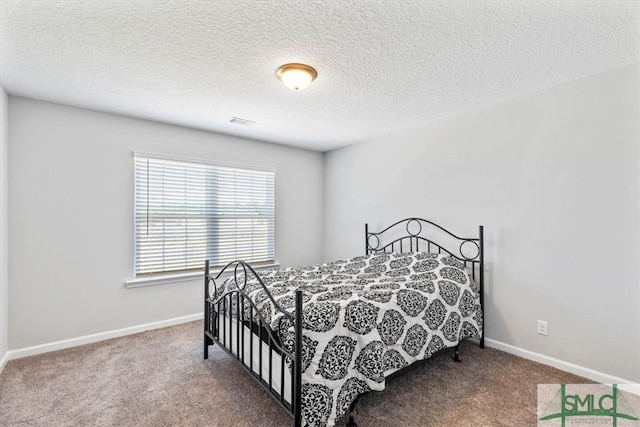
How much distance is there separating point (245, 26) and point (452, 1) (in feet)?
3.58

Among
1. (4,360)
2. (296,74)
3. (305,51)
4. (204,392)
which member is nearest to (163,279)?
(4,360)

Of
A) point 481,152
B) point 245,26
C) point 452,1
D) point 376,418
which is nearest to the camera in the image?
point 452,1

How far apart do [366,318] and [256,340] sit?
0.79 m

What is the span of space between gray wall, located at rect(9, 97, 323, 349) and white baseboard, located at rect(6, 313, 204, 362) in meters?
0.04

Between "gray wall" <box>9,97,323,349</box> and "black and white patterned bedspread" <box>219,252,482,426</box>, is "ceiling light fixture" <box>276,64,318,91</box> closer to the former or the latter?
"black and white patterned bedspread" <box>219,252,482,426</box>

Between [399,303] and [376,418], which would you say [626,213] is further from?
[376,418]

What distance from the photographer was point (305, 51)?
1.95 meters

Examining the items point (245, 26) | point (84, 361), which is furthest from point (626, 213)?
point (84, 361)

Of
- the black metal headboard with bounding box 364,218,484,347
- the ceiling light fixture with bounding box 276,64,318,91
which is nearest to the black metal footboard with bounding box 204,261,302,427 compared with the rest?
the ceiling light fixture with bounding box 276,64,318,91

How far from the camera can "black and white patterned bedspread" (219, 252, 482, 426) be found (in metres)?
1.59

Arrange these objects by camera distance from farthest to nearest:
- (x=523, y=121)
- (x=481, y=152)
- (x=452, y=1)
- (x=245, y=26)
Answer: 1. (x=481, y=152)
2. (x=523, y=121)
3. (x=245, y=26)
4. (x=452, y=1)

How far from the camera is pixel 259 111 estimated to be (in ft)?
9.89
